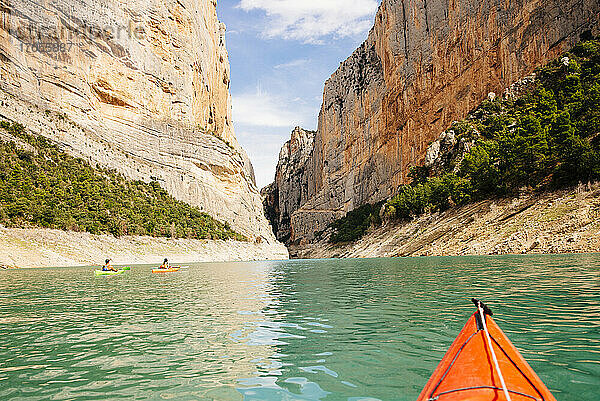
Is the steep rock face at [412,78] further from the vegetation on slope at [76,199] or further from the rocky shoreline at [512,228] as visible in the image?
the vegetation on slope at [76,199]

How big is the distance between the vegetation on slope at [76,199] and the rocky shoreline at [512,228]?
113 feet

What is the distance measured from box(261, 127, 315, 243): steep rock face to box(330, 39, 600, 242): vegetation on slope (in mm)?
92243

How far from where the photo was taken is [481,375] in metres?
3.81

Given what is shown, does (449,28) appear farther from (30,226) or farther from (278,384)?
(278,384)

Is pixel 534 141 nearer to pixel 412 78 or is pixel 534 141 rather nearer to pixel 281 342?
pixel 281 342

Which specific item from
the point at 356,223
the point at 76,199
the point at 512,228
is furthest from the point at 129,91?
the point at 512,228

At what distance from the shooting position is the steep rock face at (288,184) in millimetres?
160875

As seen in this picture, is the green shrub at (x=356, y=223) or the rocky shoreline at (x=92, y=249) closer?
the rocky shoreline at (x=92, y=249)

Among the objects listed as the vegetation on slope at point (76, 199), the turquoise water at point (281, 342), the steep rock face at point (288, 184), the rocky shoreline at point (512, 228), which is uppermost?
the steep rock face at point (288, 184)

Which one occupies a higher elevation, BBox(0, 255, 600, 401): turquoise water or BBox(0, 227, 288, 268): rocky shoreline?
BBox(0, 227, 288, 268): rocky shoreline

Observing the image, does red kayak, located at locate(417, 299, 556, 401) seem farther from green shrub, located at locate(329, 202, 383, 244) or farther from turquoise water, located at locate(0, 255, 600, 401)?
green shrub, located at locate(329, 202, 383, 244)

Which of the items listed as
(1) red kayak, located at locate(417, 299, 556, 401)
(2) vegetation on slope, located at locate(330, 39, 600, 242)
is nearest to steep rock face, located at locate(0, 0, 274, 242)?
(2) vegetation on slope, located at locate(330, 39, 600, 242)

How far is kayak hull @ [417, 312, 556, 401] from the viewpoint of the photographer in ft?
11.8

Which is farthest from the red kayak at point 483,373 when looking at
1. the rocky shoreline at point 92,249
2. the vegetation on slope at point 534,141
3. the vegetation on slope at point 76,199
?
the vegetation on slope at point 76,199
